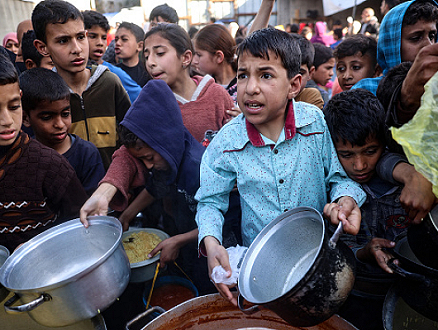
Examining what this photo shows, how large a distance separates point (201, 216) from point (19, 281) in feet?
3.03

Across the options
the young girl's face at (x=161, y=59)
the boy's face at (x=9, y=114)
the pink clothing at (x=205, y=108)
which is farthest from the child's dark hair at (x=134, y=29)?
the boy's face at (x=9, y=114)

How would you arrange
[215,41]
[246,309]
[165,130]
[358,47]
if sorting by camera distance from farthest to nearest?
[215,41] < [358,47] < [165,130] < [246,309]

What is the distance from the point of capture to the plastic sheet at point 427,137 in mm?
886

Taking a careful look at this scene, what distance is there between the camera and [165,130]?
1.99 metres

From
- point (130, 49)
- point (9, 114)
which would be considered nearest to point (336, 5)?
point (130, 49)

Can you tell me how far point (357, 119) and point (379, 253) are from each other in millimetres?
657

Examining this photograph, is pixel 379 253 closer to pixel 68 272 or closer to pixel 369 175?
pixel 369 175

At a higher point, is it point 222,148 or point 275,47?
point 275,47

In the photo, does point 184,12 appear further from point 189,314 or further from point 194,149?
point 189,314

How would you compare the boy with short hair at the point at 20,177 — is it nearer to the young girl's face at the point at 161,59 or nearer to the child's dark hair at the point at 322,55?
the young girl's face at the point at 161,59

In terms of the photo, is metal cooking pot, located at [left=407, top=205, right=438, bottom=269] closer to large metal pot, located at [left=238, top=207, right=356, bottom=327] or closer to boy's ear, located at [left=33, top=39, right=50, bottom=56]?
large metal pot, located at [left=238, top=207, right=356, bottom=327]

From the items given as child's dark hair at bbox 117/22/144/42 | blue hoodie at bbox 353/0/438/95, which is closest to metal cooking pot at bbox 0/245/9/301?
blue hoodie at bbox 353/0/438/95

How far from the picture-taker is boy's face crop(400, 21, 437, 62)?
7.14 feet

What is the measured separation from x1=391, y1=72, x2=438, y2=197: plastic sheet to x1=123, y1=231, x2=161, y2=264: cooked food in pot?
1.73 meters
